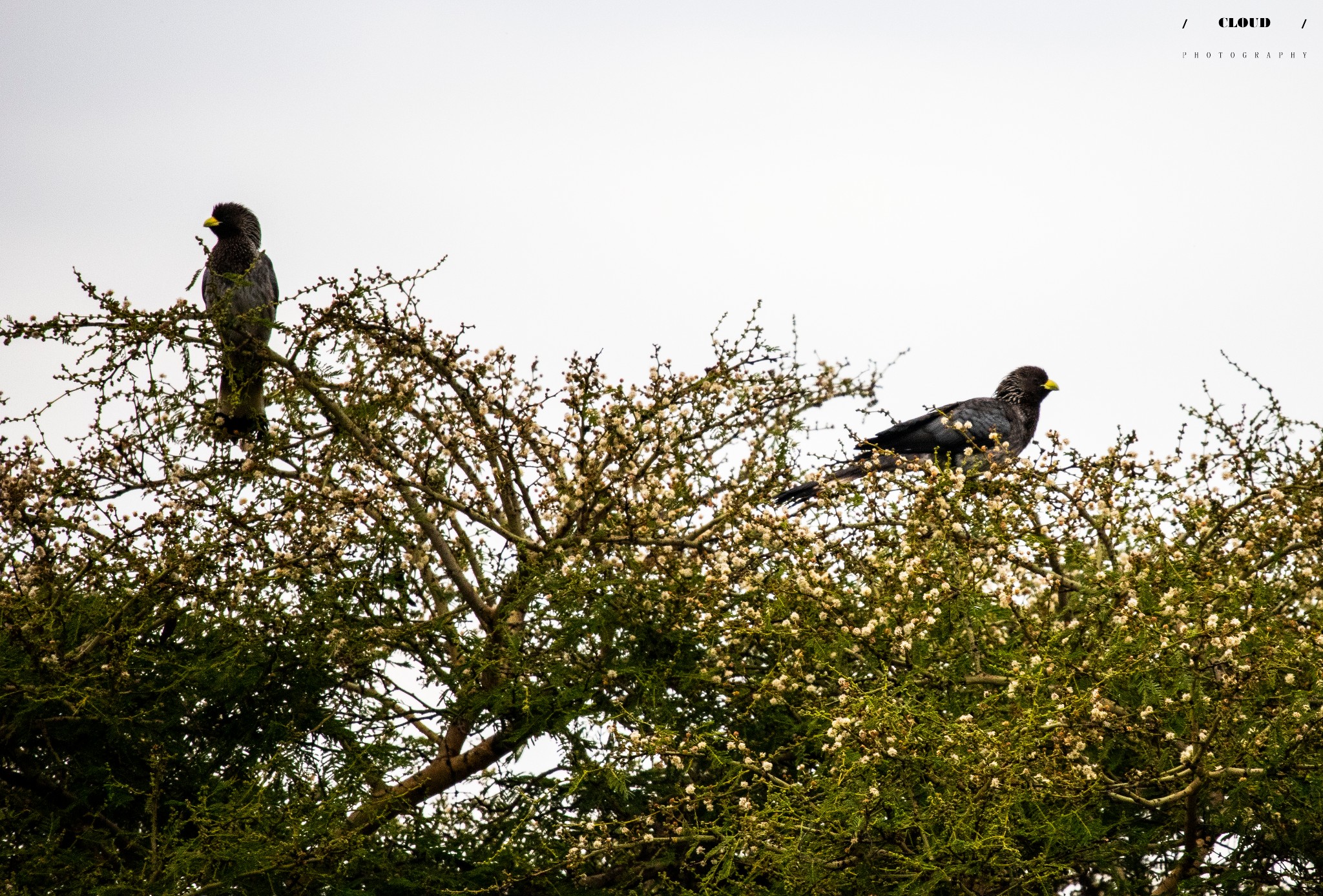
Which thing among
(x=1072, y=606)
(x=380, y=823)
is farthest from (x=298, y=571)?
(x=1072, y=606)

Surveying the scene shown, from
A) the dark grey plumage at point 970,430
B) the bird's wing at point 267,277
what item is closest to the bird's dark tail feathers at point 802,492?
the dark grey plumage at point 970,430

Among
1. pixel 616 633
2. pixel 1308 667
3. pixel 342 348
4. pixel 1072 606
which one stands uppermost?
pixel 342 348

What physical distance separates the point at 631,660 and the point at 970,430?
330cm

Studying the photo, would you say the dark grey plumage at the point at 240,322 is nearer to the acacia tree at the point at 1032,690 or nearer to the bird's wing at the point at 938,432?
the acacia tree at the point at 1032,690

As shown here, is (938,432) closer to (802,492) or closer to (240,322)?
(802,492)

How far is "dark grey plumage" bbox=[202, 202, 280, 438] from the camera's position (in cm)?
680

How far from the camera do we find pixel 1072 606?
236 inches

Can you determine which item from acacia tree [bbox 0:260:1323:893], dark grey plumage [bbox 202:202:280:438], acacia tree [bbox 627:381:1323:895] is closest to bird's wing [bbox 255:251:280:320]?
dark grey plumage [bbox 202:202:280:438]

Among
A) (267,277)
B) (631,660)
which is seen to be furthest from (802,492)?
(267,277)

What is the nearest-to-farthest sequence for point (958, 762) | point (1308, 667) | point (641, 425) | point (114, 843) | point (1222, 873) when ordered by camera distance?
point (958, 762) → point (1308, 667) → point (1222, 873) → point (114, 843) → point (641, 425)

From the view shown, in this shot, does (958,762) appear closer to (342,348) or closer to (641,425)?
(641,425)

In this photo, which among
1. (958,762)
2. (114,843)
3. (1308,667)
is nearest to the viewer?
(958,762)

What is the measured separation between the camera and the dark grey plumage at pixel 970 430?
765cm

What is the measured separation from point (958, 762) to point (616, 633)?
2.41 m
